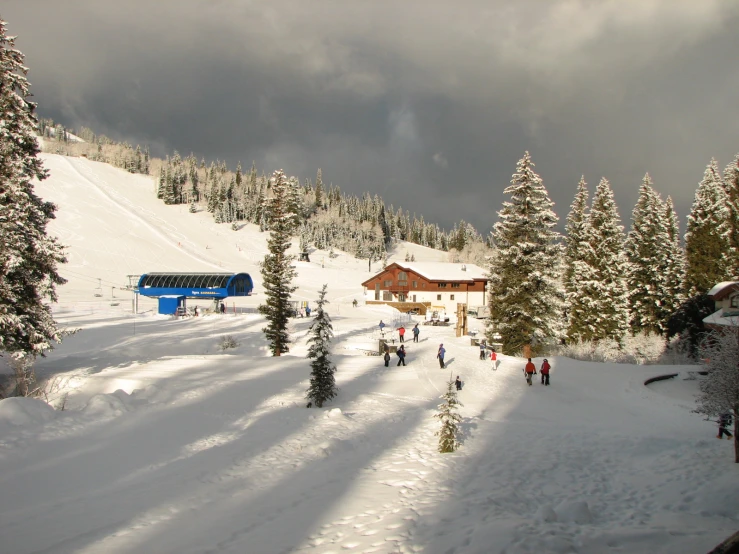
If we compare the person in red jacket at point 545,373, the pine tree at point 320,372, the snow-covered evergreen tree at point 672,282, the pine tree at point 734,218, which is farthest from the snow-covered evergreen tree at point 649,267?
the pine tree at point 320,372

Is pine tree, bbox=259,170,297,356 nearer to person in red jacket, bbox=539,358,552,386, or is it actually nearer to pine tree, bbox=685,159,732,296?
person in red jacket, bbox=539,358,552,386

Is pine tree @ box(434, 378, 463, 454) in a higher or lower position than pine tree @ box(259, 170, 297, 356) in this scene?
lower

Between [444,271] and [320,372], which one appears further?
[444,271]

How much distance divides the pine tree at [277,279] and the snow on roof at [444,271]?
38.2 meters

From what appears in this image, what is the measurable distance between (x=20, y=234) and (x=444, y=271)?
59.1 meters

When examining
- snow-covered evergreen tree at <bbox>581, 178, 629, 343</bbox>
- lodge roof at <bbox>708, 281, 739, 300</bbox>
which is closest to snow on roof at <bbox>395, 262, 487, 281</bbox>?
snow-covered evergreen tree at <bbox>581, 178, 629, 343</bbox>

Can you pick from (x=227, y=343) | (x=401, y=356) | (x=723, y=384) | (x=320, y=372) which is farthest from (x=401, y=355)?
(x=723, y=384)

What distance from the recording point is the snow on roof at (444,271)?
225ft

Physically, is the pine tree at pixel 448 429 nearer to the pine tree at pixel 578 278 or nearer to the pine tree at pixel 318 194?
the pine tree at pixel 578 278

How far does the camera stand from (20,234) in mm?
17594

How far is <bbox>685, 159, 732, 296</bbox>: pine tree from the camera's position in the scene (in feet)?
128

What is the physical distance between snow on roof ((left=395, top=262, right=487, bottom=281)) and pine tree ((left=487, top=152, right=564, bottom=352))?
37875 millimetres

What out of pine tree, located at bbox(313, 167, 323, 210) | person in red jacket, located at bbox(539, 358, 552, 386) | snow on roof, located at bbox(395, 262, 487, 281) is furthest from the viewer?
pine tree, located at bbox(313, 167, 323, 210)

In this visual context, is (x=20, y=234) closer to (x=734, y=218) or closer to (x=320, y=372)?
(x=320, y=372)
